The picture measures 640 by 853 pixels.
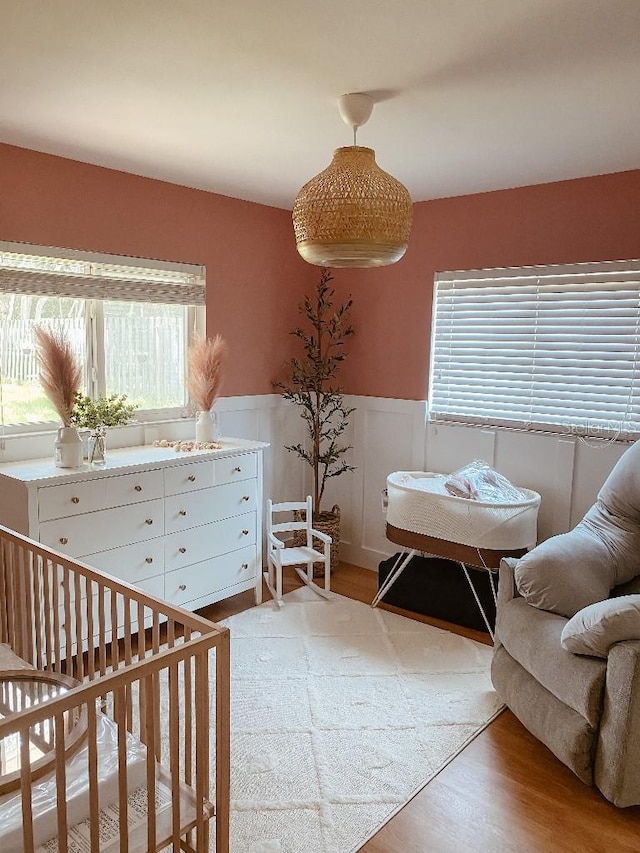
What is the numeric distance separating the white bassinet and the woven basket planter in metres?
0.84

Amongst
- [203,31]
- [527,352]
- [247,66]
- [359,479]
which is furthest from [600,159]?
[359,479]

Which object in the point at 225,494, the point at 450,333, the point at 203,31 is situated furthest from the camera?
the point at 450,333

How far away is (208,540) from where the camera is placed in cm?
336

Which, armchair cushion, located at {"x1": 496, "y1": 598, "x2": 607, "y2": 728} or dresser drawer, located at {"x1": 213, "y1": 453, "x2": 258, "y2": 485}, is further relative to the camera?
dresser drawer, located at {"x1": 213, "y1": 453, "x2": 258, "y2": 485}

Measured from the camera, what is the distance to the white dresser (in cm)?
269

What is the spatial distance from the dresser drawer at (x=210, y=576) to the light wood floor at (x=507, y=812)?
1.55 meters

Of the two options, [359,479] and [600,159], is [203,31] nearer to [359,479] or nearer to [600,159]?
[600,159]

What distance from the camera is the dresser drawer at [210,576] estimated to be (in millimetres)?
3221

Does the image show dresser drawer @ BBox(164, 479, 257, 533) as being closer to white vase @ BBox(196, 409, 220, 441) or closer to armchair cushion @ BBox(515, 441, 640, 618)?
white vase @ BBox(196, 409, 220, 441)

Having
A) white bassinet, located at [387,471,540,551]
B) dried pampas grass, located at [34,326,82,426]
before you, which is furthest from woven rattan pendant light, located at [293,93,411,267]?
white bassinet, located at [387,471,540,551]

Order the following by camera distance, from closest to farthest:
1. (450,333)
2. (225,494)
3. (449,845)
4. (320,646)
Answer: (449,845) < (320,646) < (225,494) < (450,333)

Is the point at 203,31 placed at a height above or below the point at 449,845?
above

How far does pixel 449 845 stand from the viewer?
193 centimetres

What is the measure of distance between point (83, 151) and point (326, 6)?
5.62ft
